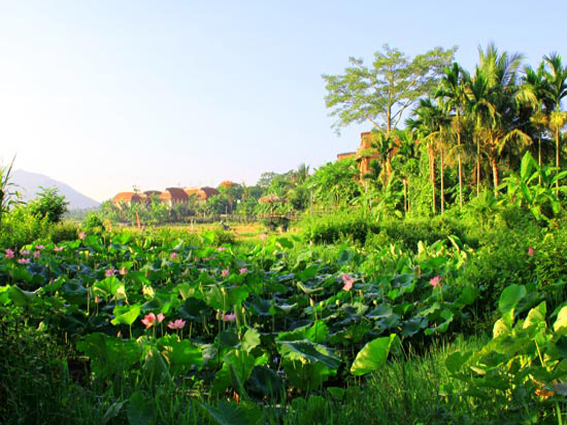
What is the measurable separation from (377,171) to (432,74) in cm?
884

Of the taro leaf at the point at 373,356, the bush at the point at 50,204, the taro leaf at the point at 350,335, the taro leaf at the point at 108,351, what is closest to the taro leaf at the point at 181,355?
the taro leaf at the point at 108,351

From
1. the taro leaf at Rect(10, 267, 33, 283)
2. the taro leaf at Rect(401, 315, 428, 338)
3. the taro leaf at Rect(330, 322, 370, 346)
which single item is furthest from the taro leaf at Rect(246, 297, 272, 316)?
the taro leaf at Rect(10, 267, 33, 283)

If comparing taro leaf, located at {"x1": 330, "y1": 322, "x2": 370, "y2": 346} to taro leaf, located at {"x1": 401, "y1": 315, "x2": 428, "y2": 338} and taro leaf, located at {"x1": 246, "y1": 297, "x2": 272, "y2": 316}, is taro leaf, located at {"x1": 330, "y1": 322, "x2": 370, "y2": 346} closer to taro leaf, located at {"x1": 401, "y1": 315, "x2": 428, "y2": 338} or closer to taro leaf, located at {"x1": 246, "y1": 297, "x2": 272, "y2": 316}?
taro leaf, located at {"x1": 401, "y1": 315, "x2": 428, "y2": 338}

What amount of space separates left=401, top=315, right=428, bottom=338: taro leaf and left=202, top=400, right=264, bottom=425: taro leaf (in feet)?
4.71

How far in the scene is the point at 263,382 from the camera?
213cm

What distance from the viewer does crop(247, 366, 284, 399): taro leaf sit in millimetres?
2110

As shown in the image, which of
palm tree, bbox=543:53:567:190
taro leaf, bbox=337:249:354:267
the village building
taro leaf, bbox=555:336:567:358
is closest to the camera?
taro leaf, bbox=555:336:567:358

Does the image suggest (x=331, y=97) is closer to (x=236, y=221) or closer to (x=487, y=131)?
(x=487, y=131)

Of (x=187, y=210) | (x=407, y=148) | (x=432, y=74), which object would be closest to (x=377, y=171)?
(x=407, y=148)

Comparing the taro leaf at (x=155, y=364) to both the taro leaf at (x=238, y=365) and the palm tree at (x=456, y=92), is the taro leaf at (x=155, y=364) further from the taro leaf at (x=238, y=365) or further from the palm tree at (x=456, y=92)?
the palm tree at (x=456, y=92)

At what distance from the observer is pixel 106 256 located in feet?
16.8

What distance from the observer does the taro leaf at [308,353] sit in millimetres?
1948

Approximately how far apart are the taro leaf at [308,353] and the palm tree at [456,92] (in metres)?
16.0

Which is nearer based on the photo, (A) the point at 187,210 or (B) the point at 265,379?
(B) the point at 265,379
